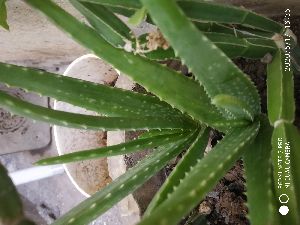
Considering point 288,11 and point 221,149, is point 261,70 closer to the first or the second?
point 288,11

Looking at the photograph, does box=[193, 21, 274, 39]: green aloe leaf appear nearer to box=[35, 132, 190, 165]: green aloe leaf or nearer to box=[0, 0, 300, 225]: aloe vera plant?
box=[0, 0, 300, 225]: aloe vera plant

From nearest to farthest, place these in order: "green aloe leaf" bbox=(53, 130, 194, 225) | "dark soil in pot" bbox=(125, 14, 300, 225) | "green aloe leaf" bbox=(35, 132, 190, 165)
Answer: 1. "green aloe leaf" bbox=(53, 130, 194, 225)
2. "green aloe leaf" bbox=(35, 132, 190, 165)
3. "dark soil in pot" bbox=(125, 14, 300, 225)

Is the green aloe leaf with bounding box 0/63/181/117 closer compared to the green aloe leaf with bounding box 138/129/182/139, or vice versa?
the green aloe leaf with bounding box 0/63/181/117

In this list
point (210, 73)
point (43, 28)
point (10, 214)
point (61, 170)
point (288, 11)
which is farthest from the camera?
point (61, 170)

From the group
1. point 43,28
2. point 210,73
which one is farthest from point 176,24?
point 43,28

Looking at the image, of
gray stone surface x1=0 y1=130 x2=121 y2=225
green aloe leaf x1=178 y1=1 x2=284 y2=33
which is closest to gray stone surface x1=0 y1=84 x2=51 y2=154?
gray stone surface x1=0 y1=130 x2=121 y2=225
